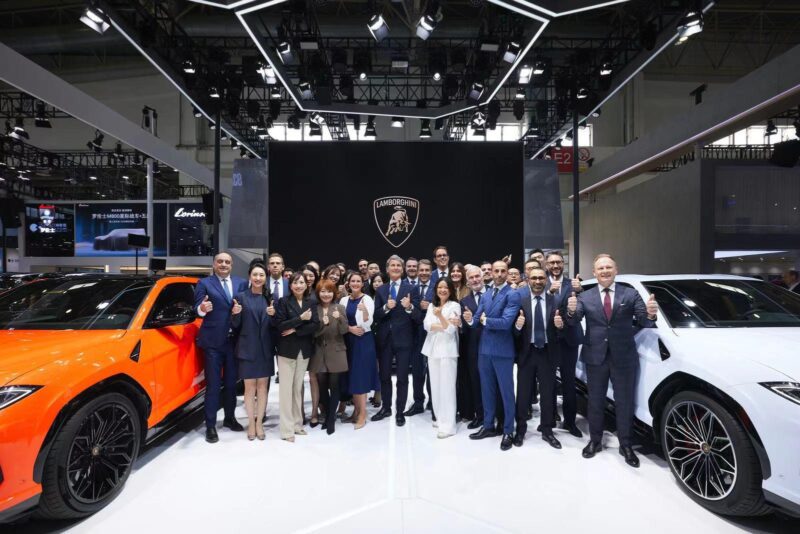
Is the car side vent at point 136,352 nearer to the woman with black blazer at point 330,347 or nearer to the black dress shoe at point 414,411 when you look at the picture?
the woman with black blazer at point 330,347

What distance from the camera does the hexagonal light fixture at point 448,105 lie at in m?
6.07

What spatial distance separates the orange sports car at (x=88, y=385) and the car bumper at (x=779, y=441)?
12.7ft

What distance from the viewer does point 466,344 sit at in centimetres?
431

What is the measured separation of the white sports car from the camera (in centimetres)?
234

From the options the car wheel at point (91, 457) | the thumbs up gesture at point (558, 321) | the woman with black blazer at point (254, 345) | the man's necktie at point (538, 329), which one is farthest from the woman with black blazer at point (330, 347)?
the thumbs up gesture at point (558, 321)

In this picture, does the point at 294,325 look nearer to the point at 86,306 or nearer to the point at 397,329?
the point at 397,329

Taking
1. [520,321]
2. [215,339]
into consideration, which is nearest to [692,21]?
[520,321]

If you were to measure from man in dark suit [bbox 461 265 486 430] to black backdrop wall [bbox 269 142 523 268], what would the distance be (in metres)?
5.65

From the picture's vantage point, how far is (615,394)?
341 centimetres

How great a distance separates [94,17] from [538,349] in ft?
28.0

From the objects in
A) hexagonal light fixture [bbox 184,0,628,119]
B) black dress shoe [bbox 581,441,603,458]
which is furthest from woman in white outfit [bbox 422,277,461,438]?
hexagonal light fixture [bbox 184,0,628,119]

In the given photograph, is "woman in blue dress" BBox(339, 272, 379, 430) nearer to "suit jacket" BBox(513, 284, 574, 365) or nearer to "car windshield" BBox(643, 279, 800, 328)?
"suit jacket" BBox(513, 284, 574, 365)

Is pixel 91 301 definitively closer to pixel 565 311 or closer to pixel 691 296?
pixel 565 311

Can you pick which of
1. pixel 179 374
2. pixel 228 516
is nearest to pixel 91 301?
pixel 179 374
